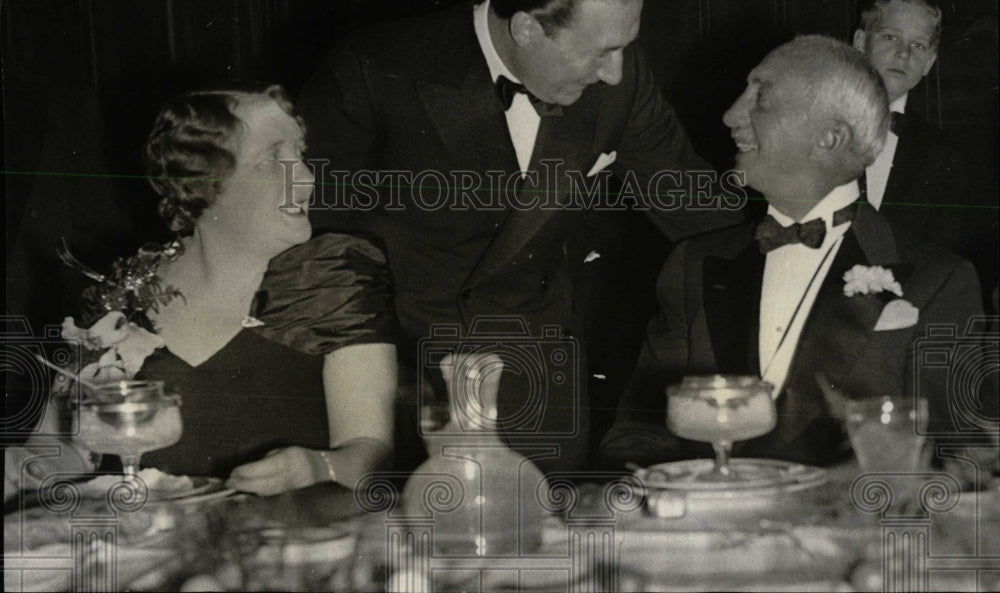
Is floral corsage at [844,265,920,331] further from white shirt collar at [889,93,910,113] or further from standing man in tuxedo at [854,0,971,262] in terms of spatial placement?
white shirt collar at [889,93,910,113]

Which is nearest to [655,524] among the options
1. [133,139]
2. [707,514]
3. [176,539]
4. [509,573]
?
[707,514]

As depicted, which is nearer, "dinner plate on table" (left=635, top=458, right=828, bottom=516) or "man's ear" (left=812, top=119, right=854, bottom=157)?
"dinner plate on table" (left=635, top=458, right=828, bottom=516)

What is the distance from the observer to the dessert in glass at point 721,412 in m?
3.66

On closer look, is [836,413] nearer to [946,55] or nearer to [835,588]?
[835,588]

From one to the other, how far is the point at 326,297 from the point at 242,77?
2.41 ft

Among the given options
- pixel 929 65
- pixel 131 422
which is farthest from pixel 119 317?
pixel 929 65

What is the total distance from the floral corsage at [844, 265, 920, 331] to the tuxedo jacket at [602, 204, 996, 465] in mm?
15

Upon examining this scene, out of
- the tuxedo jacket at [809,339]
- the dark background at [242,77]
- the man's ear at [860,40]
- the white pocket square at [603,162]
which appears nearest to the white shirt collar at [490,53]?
the dark background at [242,77]

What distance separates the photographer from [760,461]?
3.71 meters

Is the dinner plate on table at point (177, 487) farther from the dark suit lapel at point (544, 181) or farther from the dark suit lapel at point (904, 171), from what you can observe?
the dark suit lapel at point (904, 171)

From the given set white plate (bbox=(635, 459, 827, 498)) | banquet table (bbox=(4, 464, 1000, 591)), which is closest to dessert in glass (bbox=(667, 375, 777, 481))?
white plate (bbox=(635, 459, 827, 498))

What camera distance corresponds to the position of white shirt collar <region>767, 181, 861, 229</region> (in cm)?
376

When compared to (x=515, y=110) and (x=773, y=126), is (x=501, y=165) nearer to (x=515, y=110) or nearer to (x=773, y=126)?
(x=515, y=110)

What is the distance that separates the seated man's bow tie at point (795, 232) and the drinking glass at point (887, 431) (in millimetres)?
510
